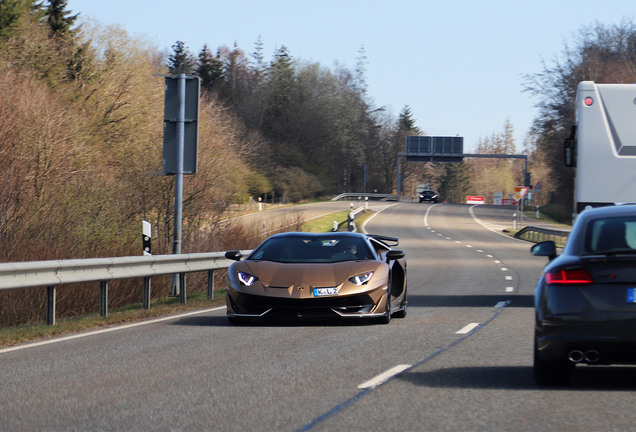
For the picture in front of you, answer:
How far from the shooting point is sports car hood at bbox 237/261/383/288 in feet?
35.8

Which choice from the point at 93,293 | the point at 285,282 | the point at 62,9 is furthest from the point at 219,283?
the point at 62,9

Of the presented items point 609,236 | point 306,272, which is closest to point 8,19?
point 306,272

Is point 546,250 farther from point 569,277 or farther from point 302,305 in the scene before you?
point 302,305

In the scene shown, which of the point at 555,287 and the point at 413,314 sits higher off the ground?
the point at 555,287

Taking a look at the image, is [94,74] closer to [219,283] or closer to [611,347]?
[219,283]

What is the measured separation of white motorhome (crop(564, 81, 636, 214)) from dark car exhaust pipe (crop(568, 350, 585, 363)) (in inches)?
275

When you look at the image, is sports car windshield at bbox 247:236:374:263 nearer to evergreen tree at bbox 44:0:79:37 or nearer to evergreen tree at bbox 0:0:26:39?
evergreen tree at bbox 0:0:26:39

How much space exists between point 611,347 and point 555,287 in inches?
24.1

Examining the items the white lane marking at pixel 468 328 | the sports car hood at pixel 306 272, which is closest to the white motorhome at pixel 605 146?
the white lane marking at pixel 468 328

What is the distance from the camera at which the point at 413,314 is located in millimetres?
13242

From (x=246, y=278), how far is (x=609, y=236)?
5.34 metres

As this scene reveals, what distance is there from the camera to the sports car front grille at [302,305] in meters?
10.7

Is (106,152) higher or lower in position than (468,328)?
higher

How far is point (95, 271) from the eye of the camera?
12359mm
